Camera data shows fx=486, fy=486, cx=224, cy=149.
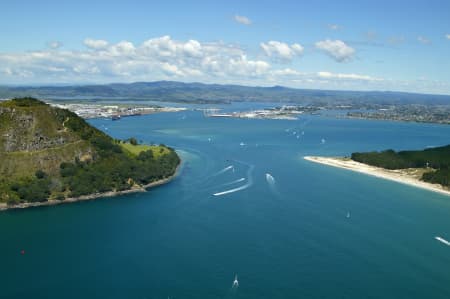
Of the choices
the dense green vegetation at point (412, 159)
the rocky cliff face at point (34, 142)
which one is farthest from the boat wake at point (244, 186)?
the dense green vegetation at point (412, 159)

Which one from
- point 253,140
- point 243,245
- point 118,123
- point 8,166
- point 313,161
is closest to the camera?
point 243,245

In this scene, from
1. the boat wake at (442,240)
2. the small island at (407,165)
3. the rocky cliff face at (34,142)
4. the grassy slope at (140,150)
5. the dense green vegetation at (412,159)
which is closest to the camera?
the boat wake at (442,240)

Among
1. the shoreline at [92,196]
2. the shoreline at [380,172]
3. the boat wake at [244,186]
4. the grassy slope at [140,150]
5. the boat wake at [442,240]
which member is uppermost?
the grassy slope at [140,150]

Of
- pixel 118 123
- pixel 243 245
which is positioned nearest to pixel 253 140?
pixel 118 123

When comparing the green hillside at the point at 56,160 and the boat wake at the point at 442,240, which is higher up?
the green hillside at the point at 56,160

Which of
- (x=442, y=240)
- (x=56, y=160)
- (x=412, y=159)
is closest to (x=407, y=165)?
(x=412, y=159)

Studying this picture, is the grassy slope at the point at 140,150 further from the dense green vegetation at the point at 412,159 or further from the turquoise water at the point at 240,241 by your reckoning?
the dense green vegetation at the point at 412,159

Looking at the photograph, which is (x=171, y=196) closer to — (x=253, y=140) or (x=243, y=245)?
(x=243, y=245)

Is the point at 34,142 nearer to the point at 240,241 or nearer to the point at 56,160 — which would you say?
the point at 56,160
